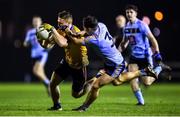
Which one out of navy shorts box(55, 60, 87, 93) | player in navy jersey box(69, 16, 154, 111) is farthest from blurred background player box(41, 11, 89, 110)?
player in navy jersey box(69, 16, 154, 111)

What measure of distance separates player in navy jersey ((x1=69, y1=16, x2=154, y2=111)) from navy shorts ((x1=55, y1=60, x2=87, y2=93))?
0.90 m

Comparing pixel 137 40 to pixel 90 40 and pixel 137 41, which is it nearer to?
pixel 137 41

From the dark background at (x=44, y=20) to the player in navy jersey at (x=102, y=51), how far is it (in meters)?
17.3

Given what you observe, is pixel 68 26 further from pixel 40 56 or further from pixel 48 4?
pixel 48 4

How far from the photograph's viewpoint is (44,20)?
3362 centimetres

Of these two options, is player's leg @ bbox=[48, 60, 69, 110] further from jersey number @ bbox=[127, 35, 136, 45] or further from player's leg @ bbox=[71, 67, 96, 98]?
jersey number @ bbox=[127, 35, 136, 45]

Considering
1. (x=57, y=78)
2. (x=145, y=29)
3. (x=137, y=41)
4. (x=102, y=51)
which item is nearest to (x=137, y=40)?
(x=137, y=41)

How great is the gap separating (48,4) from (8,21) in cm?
258

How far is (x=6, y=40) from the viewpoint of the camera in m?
35.6

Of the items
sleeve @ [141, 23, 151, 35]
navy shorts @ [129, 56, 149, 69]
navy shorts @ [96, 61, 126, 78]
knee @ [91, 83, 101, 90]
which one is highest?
sleeve @ [141, 23, 151, 35]

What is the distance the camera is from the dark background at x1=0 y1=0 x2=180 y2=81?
3347cm

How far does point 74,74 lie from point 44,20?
16.9m

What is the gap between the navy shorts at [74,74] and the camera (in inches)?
658

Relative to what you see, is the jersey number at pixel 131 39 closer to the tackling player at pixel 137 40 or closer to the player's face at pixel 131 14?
the tackling player at pixel 137 40
